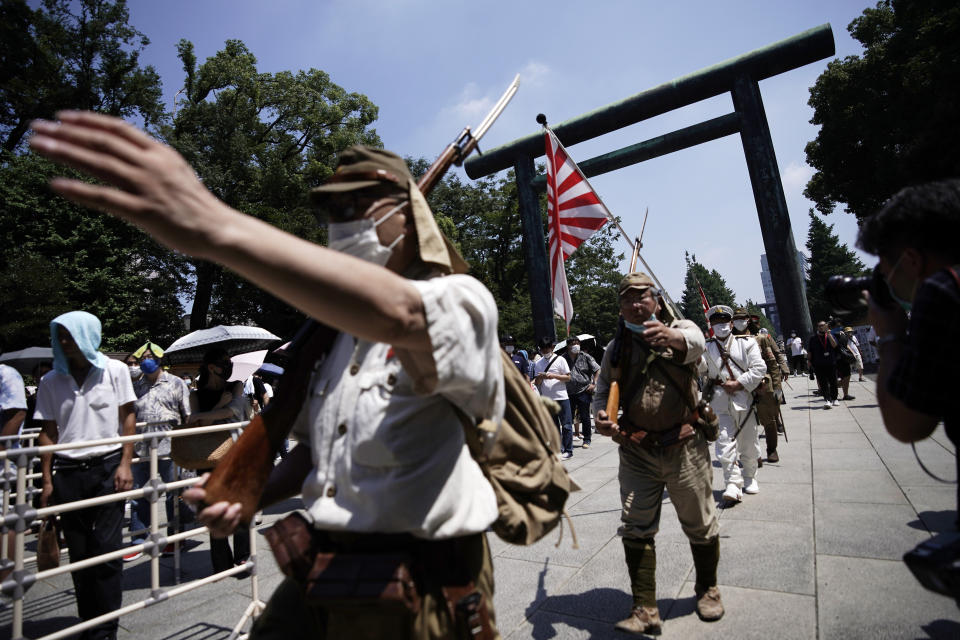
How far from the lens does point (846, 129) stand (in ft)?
64.0

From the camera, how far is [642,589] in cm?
309

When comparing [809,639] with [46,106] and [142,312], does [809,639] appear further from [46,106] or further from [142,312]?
[46,106]

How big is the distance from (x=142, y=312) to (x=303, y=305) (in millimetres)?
25941

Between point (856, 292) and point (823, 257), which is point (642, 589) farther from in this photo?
point (823, 257)

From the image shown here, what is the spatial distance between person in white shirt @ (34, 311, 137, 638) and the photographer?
4204mm

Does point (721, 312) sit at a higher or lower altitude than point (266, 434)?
higher

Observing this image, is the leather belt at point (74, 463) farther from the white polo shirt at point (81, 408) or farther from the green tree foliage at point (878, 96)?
the green tree foliage at point (878, 96)

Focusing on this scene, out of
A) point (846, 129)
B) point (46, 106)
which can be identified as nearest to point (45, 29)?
point (46, 106)

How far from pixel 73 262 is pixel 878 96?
3066cm

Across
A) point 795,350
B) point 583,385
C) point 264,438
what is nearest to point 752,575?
point 264,438

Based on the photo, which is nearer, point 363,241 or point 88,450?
point 363,241

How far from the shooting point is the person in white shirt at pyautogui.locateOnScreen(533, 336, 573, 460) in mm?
9172

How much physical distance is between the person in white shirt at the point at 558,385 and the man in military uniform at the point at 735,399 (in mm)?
3290

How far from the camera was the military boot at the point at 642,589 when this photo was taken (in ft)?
9.87
